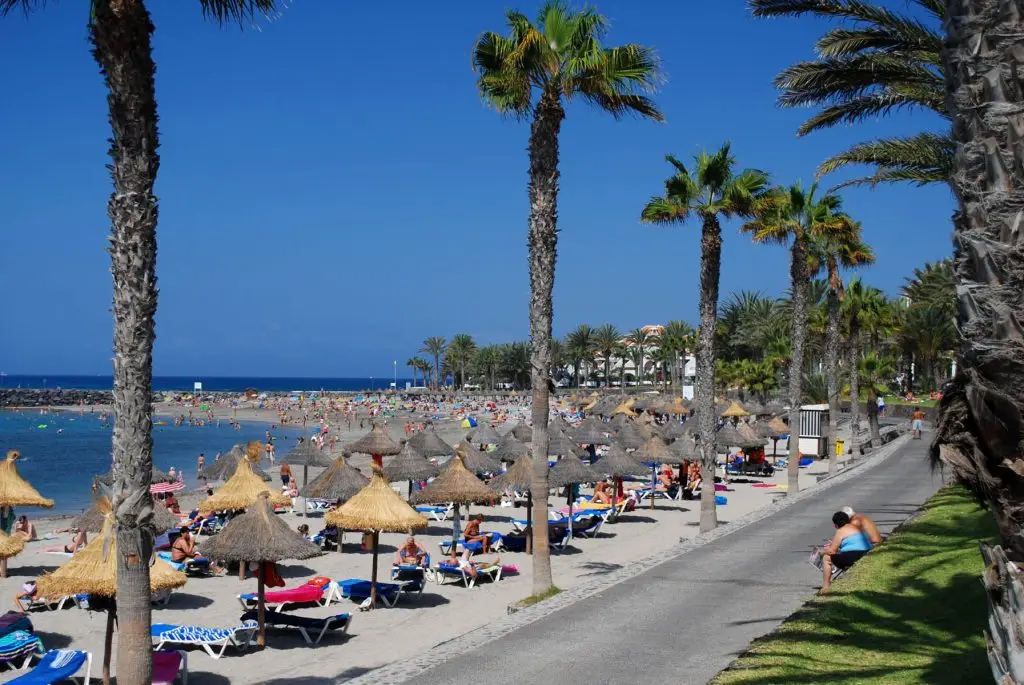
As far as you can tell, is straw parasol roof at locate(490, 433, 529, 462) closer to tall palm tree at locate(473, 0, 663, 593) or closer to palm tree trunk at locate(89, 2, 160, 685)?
tall palm tree at locate(473, 0, 663, 593)

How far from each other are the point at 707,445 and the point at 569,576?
186 inches

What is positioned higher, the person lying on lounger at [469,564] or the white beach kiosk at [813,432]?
the white beach kiosk at [813,432]

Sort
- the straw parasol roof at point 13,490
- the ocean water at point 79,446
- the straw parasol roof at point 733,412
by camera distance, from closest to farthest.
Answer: the straw parasol roof at point 13,490, the ocean water at point 79,446, the straw parasol roof at point 733,412

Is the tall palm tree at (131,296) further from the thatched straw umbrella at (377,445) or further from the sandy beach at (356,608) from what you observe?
the thatched straw umbrella at (377,445)

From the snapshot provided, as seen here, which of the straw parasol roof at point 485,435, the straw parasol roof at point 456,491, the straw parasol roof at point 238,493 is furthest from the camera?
the straw parasol roof at point 485,435

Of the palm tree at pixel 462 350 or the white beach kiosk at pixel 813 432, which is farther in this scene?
the palm tree at pixel 462 350

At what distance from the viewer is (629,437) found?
34.6 meters

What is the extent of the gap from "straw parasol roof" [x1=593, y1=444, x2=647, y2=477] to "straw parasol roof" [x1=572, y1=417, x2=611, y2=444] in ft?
24.3

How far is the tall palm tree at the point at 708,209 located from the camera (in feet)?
67.2

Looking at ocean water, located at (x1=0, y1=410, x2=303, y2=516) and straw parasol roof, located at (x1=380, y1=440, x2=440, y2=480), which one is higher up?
straw parasol roof, located at (x1=380, y1=440, x2=440, y2=480)

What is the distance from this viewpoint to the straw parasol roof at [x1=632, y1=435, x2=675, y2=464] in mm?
28516

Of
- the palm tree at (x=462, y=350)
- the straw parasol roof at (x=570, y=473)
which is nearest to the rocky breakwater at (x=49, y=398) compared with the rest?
the palm tree at (x=462, y=350)

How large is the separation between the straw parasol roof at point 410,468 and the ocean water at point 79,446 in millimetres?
16231

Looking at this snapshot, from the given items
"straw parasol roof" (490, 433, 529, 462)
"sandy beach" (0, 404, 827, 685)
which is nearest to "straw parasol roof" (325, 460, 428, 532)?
"sandy beach" (0, 404, 827, 685)
